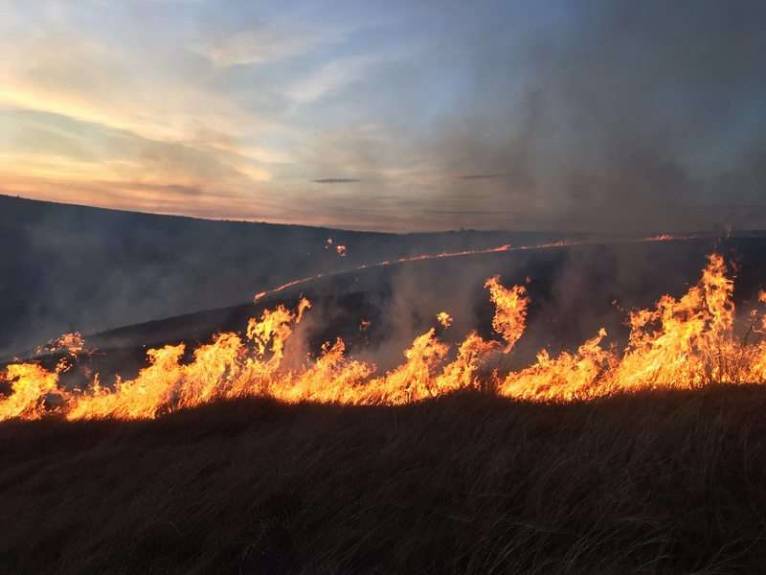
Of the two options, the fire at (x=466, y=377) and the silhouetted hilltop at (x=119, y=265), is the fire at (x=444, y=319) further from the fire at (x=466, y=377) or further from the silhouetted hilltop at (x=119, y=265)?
the silhouetted hilltop at (x=119, y=265)

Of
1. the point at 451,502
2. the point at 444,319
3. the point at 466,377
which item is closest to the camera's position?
the point at 451,502

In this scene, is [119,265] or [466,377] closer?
[466,377]

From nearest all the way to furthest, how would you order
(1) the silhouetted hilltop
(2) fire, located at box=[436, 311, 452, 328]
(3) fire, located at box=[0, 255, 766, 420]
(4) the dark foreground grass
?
(4) the dark foreground grass → (3) fire, located at box=[0, 255, 766, 420] → (2) fire, located at box=[436, 311, 452, 328] → (1) the silhouetted hilltop

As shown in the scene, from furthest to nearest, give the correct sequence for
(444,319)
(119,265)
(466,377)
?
(119,265), (444,319), (466,377)

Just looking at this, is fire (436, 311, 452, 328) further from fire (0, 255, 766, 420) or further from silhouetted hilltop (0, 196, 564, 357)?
silhouetted hilltop (0, 196, 564, 357)

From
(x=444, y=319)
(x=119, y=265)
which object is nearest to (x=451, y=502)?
(x=444, y=319)

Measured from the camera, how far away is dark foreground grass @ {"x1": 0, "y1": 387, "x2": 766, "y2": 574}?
2953mm

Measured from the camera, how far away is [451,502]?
364cm

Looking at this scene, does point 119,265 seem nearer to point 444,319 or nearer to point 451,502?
point 444,319

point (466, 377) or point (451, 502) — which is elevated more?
point (451, 502)

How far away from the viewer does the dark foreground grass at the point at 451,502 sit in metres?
2.95

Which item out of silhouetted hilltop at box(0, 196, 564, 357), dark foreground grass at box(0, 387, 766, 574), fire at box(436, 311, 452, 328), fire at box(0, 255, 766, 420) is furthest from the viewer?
silhouetted hilltop at box(0, 196, 564, 357)

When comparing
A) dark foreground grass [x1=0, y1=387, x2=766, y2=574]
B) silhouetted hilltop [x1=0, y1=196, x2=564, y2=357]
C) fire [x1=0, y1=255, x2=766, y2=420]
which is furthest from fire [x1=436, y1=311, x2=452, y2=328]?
silhouetted hilltop [x1=0, y1=196, x2=564, y2=357]

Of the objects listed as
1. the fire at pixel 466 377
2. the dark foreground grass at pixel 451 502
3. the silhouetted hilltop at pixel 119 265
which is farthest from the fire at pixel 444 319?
the silhouetted hilltop at pixel 119 265
